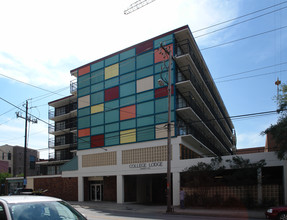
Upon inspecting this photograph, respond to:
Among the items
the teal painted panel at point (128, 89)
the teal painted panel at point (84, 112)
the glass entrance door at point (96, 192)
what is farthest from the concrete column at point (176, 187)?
the teal painted panel at point (84, 112)

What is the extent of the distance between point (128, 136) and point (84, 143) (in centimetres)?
757

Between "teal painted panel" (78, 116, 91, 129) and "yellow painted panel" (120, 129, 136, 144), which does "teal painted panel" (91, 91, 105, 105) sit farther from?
"yellow painted panel" (120, 129, 136, 144)

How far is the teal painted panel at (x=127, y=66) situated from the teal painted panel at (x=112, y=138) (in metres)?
7.05

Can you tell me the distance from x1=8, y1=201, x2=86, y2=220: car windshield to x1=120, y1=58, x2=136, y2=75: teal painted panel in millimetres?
→ 28244

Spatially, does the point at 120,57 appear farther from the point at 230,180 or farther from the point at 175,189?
the point at 230,180

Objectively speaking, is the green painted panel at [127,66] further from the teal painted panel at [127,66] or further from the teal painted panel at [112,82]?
the teal painted panel at [112,82]

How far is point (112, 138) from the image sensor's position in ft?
111

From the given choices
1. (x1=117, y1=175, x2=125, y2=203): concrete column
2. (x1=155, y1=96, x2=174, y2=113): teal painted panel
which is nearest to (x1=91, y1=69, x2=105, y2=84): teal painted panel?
(x1=155, y1=96, x2=174, y2=113): teal painted panel

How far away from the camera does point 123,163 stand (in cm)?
3234

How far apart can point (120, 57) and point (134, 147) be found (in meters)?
10.8

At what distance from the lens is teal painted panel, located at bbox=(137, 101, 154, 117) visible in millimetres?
30823

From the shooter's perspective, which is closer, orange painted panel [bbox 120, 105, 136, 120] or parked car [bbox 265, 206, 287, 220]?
parked car [bbox 265, 206, 287, 220]

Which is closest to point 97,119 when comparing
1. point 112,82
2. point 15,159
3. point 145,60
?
point 112,82

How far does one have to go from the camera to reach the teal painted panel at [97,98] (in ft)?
118
